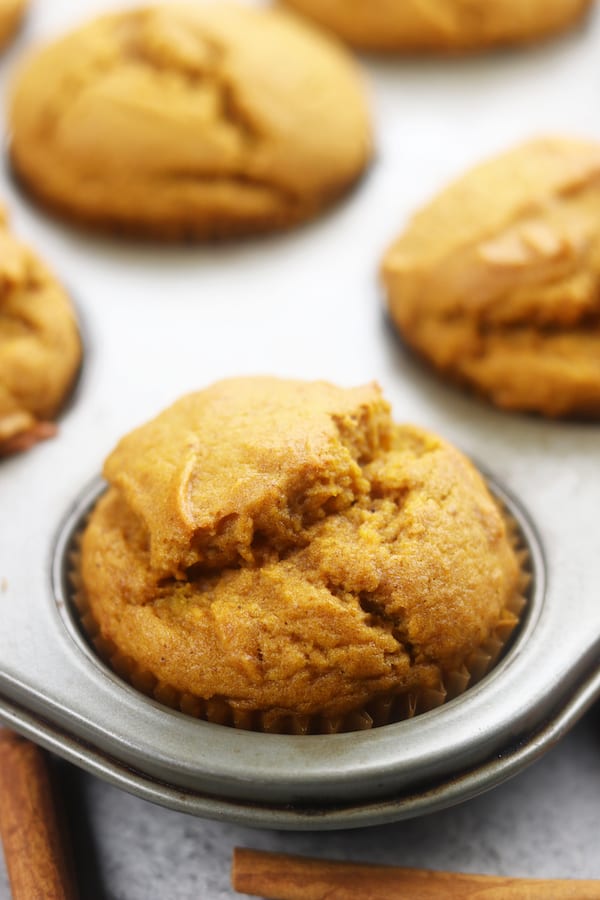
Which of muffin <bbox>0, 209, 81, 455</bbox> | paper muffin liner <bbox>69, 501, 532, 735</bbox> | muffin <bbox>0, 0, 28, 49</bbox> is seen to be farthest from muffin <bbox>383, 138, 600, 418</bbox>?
muffin <bbox>0, 0, 28, 49</bbox>

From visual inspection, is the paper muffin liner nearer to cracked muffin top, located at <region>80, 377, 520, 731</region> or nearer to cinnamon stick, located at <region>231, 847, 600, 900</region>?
cracked muffin top, located at <region>80, 377, 520, 731</region>

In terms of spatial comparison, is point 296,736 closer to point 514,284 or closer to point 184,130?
point 514,284

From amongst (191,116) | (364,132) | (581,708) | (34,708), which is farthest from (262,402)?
(364,132)

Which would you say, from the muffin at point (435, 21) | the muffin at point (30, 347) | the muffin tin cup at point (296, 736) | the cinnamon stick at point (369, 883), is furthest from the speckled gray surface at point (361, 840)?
the muffin at point (435, 21)

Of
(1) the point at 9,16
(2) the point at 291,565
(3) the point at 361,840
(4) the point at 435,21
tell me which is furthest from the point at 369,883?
(1) the point at 9,16

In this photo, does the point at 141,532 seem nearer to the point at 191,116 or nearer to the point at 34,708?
the point at 34,708

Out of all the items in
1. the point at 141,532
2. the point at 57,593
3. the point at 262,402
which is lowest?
the point at 57,593
